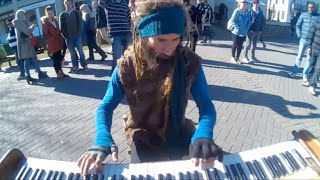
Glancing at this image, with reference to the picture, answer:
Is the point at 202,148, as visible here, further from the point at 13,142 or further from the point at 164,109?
the point at 13,142

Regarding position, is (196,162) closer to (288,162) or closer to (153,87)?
(288,162)

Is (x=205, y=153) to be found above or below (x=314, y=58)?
above

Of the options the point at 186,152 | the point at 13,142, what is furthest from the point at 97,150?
the point at 13,142

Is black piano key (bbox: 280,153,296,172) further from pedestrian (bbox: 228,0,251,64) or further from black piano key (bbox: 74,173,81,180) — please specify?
pedestrian (bbox: 228,0,251,64)

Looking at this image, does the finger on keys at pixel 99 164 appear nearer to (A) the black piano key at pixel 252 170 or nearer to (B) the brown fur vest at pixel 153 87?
(B) the brown fur vest at pixel 153 87

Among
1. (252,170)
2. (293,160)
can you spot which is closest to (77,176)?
(252,170)

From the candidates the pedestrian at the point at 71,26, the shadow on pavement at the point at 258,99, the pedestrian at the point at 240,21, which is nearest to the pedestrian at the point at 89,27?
the pedestrian at the point at 71,26

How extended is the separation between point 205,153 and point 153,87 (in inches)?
23.8

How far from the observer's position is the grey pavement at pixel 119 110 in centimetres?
446

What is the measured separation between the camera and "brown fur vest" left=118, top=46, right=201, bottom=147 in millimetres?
1964

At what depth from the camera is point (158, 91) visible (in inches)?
78.5

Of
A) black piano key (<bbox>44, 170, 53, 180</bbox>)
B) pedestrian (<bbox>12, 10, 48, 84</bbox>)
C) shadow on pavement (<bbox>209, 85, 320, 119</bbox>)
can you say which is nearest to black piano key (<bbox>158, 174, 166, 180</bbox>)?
black piano key (<bbox>44, 170, 53, 180</bbox>)

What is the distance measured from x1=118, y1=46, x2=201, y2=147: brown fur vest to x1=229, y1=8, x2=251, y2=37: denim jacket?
6.55m

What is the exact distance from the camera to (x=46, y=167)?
5.17ft
